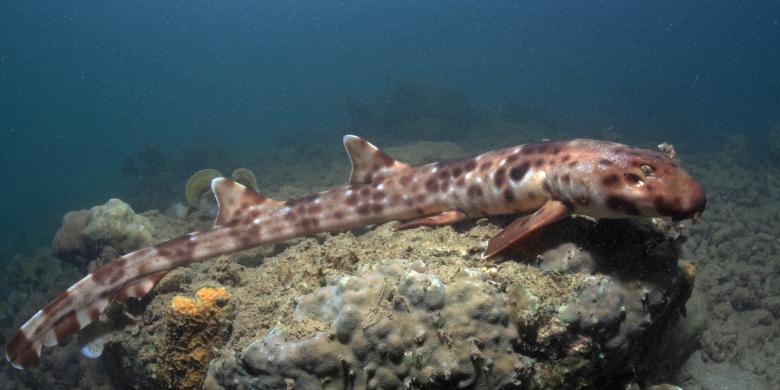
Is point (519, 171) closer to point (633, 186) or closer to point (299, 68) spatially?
point (633, 186)

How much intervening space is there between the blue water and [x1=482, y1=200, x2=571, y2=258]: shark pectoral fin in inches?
1053

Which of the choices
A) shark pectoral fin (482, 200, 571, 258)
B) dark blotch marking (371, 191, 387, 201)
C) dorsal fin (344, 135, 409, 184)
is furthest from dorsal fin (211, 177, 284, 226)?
shark pectoral fin (482, 200, 571, 258)

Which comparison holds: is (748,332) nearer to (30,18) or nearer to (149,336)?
(149,336)

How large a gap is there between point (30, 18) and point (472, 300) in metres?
168

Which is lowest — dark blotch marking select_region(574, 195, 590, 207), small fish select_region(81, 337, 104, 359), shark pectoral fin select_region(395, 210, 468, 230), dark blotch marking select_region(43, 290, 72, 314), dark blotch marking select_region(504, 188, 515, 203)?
small fish select_region(81, 337, 104, 359)

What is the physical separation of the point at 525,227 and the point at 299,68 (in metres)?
141

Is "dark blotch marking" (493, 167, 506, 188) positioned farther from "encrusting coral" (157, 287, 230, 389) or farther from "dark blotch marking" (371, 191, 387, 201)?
"encrusting coral" (157, 287, 230, 389)

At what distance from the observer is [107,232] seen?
844 centimetres

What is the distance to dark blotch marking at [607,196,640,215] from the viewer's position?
3375 millimetres

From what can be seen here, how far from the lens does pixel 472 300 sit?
2.93 meters

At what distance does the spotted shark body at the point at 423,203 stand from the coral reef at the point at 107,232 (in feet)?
12.5

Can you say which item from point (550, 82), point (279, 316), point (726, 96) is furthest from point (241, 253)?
point (726, 96)

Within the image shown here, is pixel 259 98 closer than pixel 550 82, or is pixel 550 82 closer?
pixel 550 82

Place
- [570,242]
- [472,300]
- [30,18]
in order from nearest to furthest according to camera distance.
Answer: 1. [472,300]
2. [570,242]
3. [30,18]
